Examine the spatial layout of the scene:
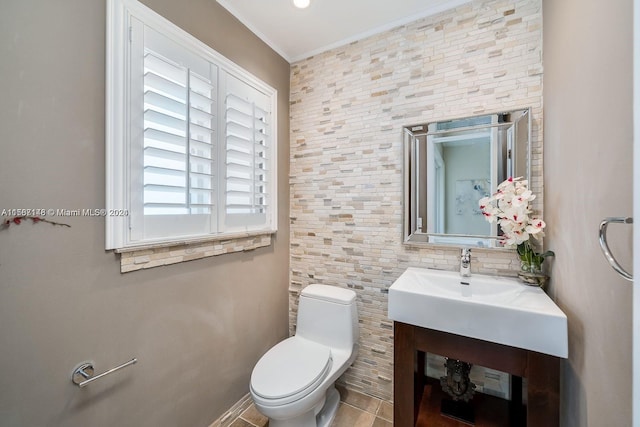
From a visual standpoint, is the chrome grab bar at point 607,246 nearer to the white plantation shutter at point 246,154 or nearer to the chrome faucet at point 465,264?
the chrome faucet at point 465,264

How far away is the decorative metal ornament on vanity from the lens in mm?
1357

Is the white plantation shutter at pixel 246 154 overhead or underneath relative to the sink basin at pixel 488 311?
overhead

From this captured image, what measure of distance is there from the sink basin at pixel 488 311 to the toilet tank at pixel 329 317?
17.8 inches

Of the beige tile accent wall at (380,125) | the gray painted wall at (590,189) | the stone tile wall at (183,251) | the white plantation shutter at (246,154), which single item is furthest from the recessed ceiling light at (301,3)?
the stone tile wall at (183,251)

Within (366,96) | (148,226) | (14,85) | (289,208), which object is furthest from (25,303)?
(366,96)

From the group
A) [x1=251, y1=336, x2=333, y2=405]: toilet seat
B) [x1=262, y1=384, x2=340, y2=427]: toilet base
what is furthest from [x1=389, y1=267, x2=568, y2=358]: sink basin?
[x1=262, y1=384, x2=340, y2=427]: toilet base

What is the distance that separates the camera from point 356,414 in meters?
1.58

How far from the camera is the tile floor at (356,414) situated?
1.51 meters

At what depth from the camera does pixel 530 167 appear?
1.31 meters

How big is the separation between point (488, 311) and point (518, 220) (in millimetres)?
494

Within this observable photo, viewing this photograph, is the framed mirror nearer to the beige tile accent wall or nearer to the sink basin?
the beige tile accent wall

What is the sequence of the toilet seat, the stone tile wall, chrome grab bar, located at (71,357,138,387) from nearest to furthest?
chrome grab bar, located at (71,357,138,387)
the stone tile wall
the toilet seat

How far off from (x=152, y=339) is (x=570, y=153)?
1953mm

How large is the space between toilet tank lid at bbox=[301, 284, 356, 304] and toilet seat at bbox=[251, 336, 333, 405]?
0.97ft
